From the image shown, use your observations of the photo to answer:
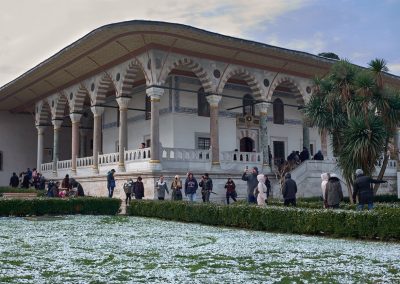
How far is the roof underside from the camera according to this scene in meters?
16.9

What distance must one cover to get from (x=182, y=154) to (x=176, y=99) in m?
3.33

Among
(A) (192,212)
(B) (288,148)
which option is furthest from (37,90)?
(A) (192,212)

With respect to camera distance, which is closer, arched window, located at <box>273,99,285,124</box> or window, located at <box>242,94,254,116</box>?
window, located at <box>242,94,254,116</box>

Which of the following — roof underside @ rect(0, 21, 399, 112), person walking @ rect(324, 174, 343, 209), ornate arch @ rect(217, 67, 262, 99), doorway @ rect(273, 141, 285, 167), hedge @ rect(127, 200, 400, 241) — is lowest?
hedge @ rect(127, 200, 400, 241)

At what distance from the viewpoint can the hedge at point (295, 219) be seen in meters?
8.52

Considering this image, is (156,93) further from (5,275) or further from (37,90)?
(5,275)

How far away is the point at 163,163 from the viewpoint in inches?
700

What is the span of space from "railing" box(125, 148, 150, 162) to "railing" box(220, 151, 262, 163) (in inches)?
118

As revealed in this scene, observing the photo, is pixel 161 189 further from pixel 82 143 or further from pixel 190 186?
pixel 82 143

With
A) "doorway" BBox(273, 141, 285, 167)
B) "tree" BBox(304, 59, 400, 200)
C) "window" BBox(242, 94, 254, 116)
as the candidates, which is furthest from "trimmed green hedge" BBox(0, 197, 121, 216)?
"doorway" BBox(273, 141, 285, 167)

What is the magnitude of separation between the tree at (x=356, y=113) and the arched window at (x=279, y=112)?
8.27 m

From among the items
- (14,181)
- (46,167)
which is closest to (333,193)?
(46,167)

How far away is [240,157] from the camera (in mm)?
20359

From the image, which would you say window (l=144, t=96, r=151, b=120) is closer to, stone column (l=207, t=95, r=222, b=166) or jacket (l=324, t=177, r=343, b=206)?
stone column (l=207, t=95, r=222, b=166)
